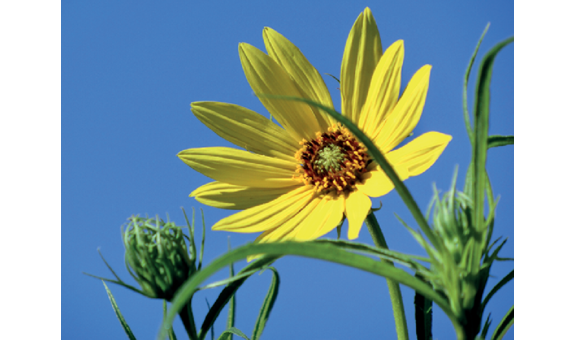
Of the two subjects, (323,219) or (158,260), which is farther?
(323,219)

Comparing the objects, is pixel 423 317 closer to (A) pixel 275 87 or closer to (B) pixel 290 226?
(B) pixel 290 226

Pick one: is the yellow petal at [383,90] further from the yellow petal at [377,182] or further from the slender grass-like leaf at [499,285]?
the slender grass-like leaf at [499,285]

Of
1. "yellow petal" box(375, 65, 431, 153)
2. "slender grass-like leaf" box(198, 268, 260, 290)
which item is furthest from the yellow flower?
"slender grass-like leaf" box(198, 268, 260, 290)

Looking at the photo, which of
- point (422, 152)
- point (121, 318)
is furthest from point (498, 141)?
point (121, 318)

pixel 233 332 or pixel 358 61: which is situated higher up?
pixel 358 61

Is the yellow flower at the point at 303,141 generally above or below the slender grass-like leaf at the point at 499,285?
above

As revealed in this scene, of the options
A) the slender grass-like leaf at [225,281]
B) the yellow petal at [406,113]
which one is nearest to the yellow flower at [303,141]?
the yellow petal at [406,113]

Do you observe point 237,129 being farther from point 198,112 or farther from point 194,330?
point 194,330
